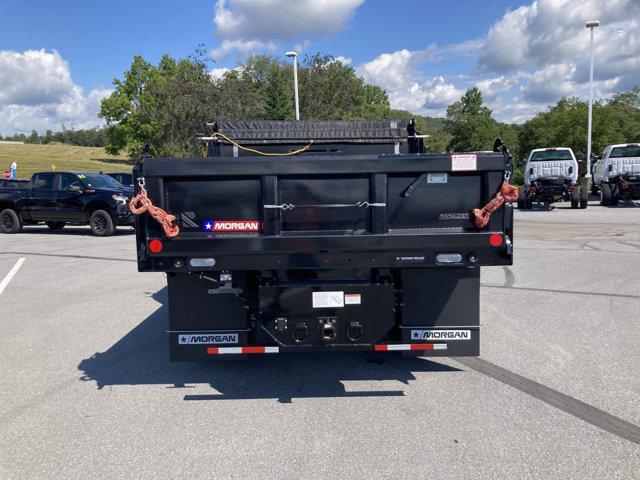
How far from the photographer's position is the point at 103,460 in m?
3.26

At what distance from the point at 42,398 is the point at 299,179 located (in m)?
2.77

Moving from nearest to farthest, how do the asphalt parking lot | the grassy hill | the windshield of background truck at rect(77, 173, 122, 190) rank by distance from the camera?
1. the asphalt parking lot
2. the windshield of background truck at rect(77, 173, 122, 190)
3. the grassy hill

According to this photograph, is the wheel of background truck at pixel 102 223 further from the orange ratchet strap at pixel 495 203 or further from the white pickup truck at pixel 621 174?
the white pickup truck at pixel 621 174

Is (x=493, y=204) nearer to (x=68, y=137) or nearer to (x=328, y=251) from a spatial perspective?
(x=328, y=251)

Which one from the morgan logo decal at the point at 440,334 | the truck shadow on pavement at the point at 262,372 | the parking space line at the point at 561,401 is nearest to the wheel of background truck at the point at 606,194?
the parking space line at the point at 561,401

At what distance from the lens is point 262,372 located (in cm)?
472

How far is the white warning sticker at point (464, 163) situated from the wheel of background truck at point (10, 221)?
17.0 metres

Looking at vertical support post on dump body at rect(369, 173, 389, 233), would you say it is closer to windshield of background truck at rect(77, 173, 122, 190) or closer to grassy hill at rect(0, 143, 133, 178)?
windshield of background truck at rect(77, 173, 122, 190)

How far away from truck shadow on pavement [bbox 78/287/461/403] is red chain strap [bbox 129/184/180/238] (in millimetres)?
1444

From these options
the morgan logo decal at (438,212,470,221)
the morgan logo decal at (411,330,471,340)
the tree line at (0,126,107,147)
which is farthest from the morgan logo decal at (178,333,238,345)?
the tree line at (0,126,107,147)

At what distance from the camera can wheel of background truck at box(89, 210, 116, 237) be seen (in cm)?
1517

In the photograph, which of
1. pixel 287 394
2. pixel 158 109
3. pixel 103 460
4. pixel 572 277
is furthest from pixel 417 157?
pixel 158 109

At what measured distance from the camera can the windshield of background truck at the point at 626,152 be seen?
67.2ft

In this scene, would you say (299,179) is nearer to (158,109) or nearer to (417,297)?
(417,297)
